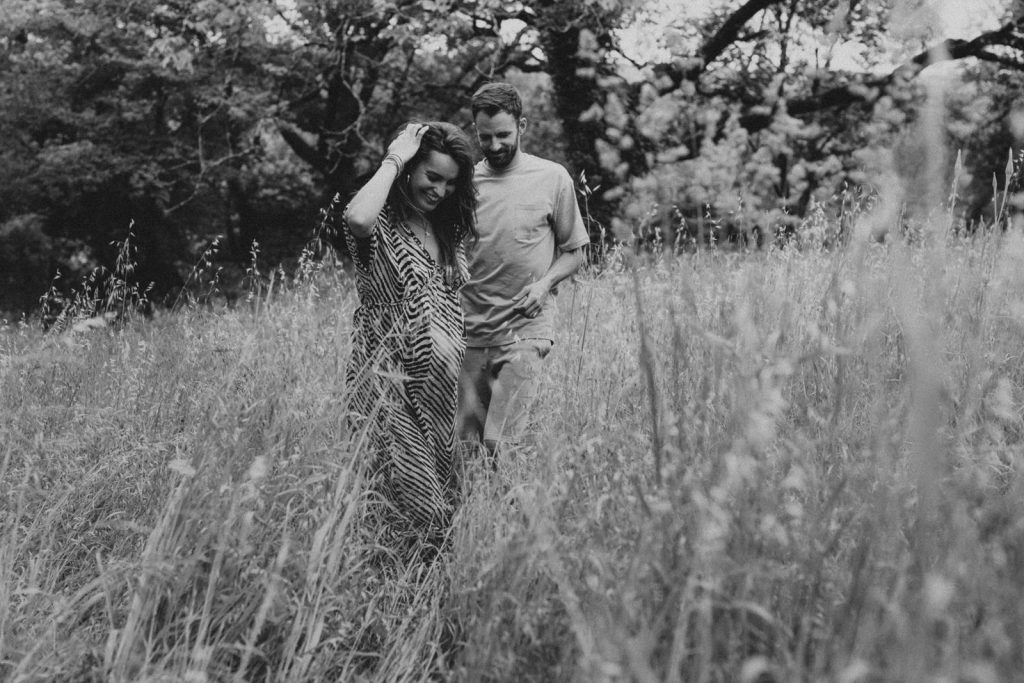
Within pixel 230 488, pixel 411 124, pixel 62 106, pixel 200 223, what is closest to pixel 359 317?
pixel 411 124

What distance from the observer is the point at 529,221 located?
11.7 feet

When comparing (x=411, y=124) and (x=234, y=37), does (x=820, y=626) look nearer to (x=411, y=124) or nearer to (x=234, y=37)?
(x=411, y=124)

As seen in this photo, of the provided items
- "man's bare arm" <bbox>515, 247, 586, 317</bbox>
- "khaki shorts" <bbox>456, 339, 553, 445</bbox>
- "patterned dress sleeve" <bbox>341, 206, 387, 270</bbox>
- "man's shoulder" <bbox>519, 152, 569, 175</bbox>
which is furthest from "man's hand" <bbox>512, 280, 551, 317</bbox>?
"patterned dress sleeve" <bbox>341, 206, 387, 270</bbox>

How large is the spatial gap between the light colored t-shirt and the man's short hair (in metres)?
0.27

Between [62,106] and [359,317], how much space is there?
11.2 meters

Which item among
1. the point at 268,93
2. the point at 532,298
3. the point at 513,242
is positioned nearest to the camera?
the point at 532,298

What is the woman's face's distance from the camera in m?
2.96

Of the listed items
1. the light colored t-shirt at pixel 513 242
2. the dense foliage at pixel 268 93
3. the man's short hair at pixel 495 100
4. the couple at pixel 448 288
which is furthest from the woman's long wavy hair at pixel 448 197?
the dense foliage at pixel 268 93

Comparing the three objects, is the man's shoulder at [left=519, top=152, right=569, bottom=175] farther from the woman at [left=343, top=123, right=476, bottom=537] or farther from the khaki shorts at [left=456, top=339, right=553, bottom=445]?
the khaki shorts at [left=456, top=339, right=553, bottom=445]

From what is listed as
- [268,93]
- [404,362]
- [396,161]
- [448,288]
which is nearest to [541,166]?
[448,288]

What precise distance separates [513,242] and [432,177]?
26.2 inches

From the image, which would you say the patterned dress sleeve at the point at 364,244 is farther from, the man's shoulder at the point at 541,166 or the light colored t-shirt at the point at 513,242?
the man's shoulder at the point at 541,166

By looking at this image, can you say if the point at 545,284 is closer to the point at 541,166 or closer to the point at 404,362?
the point at 541,166

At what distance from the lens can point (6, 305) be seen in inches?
511
